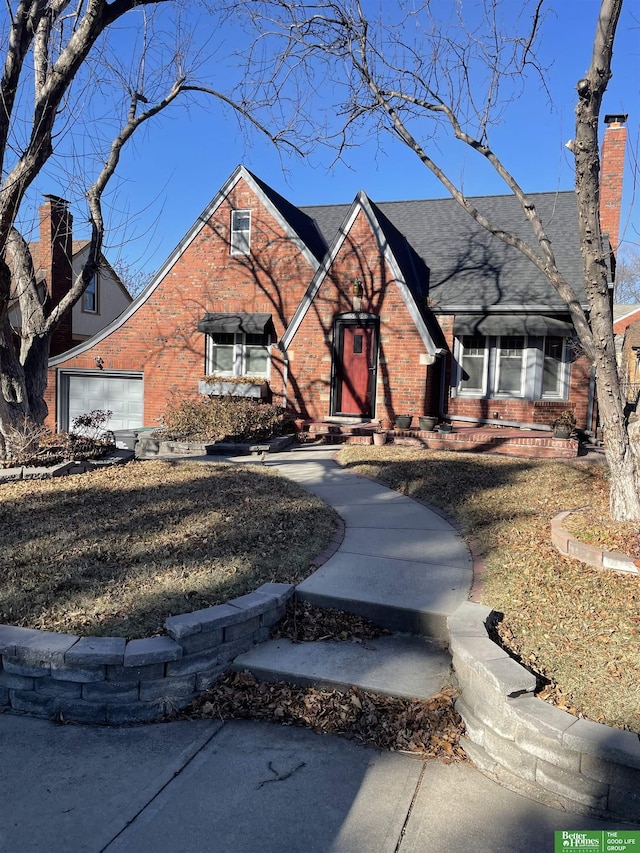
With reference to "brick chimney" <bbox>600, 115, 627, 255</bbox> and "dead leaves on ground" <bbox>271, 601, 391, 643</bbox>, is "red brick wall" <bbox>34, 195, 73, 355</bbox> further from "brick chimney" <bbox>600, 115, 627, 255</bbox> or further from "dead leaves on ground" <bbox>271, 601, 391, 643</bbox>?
"dead leaves on ground" <bbox>271, 601, 391, 643</bbox>

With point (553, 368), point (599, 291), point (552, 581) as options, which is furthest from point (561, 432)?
point (552, 581)

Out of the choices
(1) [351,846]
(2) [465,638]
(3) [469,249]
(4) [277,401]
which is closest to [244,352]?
(4) [277,401]

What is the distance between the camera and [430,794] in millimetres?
2891

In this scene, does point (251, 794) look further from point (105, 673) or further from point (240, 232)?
point (240, 232)

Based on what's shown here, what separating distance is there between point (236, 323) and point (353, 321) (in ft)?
10.5

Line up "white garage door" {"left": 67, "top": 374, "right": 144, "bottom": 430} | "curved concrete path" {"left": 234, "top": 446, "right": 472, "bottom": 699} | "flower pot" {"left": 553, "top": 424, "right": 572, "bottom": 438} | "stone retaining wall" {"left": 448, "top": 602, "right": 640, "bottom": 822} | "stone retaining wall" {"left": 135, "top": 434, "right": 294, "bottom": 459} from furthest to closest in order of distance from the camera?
"white garage door" {"left": 67, "top": 374, "right": 144, "bottom": 430}
"flower pot" {"left": 553, "top": 424, "right": 572, "bottom": 438}
"stone retaining wall" {"left": 135, "top": 434, "right": 294, "bottom": 459}
"curved concrete path" {"left": 234, "top": 446, "right": 472, "bottom": 699}
"stone retaining wall" {"left": 448, "top": 602, "right": 640, "bottom": 822}

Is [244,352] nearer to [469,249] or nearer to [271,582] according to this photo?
[469,249]

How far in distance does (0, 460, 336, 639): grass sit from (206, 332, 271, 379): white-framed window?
805cm

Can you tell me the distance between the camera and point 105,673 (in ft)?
11.7

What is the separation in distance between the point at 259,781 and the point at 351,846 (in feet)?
1.91

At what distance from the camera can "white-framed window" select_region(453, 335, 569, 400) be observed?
14180mm

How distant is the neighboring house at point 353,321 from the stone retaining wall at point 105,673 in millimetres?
10715

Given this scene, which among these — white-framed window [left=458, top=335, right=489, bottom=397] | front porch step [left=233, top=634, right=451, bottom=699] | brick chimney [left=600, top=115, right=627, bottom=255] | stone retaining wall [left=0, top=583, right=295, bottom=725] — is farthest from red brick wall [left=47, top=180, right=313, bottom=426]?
stone retaining wall [left=0, top=583, right=295, bottom=725]

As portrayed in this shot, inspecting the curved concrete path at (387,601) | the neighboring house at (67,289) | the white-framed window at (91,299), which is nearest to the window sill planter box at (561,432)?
the curved concrete path at (387,601)
